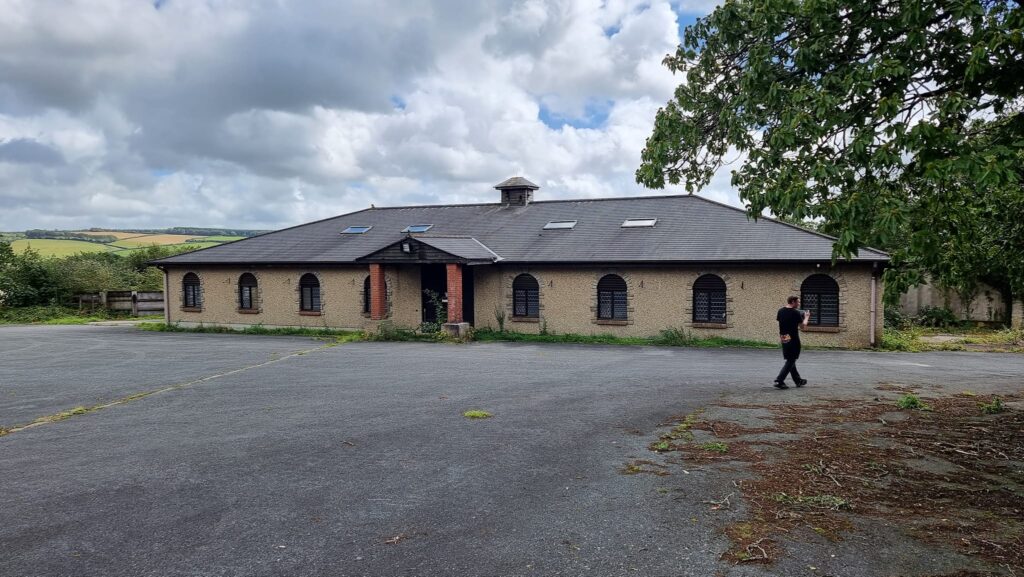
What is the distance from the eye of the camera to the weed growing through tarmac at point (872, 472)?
488cm

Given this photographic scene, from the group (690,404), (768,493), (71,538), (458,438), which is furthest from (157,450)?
(690,404)

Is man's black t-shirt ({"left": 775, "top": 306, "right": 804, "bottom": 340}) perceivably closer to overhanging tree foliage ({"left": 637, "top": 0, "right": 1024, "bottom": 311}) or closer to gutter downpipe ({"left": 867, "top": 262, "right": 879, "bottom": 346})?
overhanging tree foliage ({"left": 637, "top": 0, "right": 1024, "bottom": 311})

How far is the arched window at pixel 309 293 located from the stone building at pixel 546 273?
4 cm

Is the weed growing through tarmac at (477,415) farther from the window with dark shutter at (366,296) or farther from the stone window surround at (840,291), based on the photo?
the window with dark shutter at (366,296)

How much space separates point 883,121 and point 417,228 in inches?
858

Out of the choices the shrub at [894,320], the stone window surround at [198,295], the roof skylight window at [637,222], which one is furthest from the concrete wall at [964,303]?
the stone window surround at [198,295]

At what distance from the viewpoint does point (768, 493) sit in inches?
229

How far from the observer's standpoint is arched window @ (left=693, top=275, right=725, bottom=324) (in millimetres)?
19984

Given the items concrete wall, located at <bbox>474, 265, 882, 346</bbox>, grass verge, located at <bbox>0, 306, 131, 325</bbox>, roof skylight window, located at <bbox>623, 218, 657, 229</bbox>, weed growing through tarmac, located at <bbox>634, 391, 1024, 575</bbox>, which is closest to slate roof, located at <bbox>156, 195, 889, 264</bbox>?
roof skylight window, located at <bbox>623, 218, 657, 229</bbox>

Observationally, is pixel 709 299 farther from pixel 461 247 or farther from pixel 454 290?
pixel 461 247

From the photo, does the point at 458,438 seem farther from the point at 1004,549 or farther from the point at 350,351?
the point at 350,351

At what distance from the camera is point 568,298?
21.8m

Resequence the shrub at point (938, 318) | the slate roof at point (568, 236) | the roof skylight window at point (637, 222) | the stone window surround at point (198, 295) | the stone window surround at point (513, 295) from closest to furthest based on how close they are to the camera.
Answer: the slate roof at point (568, 236) → the stone window surround at point (513, 295) → the roof skylight window at point (637, 222) → the shrub at point (938, 318) → the stone window surround at point (198, 295)

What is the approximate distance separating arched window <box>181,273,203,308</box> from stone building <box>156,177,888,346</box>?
2.1 inches
